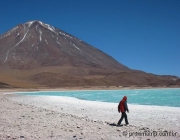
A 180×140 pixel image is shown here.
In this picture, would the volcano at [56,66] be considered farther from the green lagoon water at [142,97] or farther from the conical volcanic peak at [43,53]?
the green lagoon water at [142,97]

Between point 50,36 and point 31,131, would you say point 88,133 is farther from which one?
point 50,36

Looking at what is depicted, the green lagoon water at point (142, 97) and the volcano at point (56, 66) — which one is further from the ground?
the volcano at point (56, 66)

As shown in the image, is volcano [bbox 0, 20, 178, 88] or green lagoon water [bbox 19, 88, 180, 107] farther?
volcano [bbox 0, 20, 178, 88]

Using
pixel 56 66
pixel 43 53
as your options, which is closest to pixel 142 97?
pixel 56 66

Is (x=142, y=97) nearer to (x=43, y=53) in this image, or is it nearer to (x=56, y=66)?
(x=56, y=66)

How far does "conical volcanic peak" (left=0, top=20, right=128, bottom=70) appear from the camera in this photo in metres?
158

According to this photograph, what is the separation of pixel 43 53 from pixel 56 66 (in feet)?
84.6

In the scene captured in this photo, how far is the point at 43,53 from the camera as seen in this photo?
17400 centimetres

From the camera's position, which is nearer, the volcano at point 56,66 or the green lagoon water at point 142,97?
the green lagoon water at point 142,97

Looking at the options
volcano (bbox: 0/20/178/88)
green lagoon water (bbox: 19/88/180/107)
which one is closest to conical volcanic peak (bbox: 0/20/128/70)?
volcano (bbox: 0/20/178/88)

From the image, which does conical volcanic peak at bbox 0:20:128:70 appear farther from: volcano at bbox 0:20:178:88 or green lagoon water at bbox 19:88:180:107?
green lagoon water at bbox 19:88:180:107

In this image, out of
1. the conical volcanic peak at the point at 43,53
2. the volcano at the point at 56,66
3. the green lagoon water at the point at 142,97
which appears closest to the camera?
the green lagoon water at the point at 142,97

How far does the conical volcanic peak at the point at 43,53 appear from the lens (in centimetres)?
15785

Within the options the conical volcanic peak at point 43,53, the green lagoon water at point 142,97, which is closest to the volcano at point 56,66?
the conical volcanic peak at point 43,53
